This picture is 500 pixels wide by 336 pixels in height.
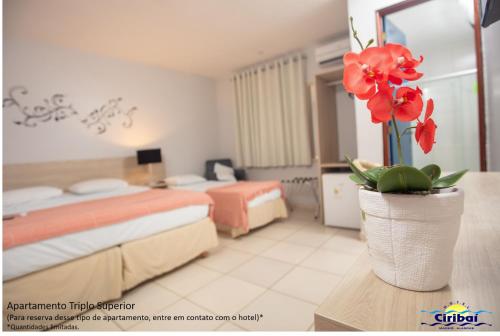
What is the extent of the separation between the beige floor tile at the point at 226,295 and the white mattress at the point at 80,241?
2.12 ft

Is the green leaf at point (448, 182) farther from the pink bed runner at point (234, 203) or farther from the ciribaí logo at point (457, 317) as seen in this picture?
the pink bed runner at point (234, 203)

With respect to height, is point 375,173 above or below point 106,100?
below

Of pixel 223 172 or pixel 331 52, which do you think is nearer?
pixel 331 52

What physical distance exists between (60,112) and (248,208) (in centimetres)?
280

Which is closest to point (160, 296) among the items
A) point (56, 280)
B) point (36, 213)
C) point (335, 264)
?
point (56, 280)

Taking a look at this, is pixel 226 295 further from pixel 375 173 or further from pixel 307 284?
pixel 375 173

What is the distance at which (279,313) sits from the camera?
158cm

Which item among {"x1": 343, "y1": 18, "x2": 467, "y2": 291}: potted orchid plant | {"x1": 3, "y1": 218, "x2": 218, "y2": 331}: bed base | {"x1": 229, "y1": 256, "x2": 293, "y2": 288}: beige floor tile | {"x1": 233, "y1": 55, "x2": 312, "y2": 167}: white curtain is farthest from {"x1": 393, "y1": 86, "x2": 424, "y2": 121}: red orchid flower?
{"x1": 233, "y1": 55, "x2": 312, "y2": 167}: white curtain

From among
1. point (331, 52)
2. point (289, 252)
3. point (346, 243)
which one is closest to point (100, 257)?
point (289, 252)

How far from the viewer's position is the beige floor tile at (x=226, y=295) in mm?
1682

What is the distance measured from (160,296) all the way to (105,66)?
3432mm

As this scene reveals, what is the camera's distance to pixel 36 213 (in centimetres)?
192

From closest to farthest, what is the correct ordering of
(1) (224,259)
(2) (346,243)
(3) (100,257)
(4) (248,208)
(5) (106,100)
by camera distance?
(3) (100,257) → (1) (224,259) → (2) (346,243) → (4) (248,208) → (5) (106,100)

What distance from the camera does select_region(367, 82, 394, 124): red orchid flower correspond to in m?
0.48
